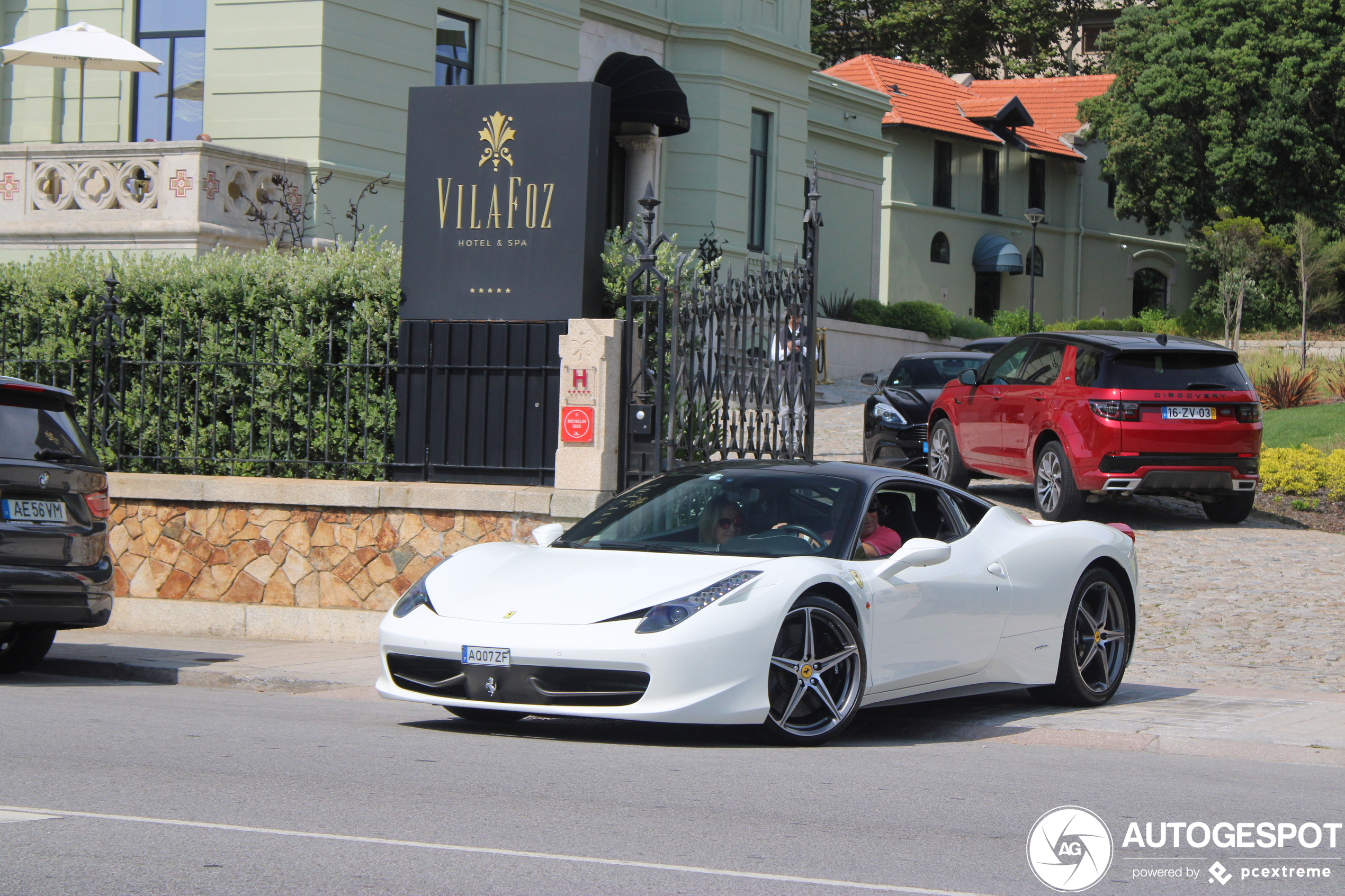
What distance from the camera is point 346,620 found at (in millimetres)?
11172

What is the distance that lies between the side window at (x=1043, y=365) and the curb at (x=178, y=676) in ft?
28.1

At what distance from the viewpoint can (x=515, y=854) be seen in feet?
15.8

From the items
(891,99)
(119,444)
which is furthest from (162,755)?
(891,99)

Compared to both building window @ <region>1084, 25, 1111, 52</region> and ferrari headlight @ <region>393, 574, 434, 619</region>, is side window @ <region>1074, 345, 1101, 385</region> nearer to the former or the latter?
ferrari headlight @ <region>393, 574, 434, 619</region>

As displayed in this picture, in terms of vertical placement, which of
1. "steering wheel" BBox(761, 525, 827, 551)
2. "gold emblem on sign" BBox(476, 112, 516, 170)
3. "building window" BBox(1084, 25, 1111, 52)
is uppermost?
"building window" BBox(1084, 25, 1111, 52)

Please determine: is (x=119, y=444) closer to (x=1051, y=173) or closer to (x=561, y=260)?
(x=561, y=260)

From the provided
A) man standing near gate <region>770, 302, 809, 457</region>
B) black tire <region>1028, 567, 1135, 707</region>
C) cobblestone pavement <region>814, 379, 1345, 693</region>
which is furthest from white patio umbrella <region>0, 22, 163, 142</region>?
black tire <region>1028, 567, 1135, 707</region>

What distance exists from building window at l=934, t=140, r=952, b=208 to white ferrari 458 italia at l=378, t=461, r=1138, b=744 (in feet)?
130

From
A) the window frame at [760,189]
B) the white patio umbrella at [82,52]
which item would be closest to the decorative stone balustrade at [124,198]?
the white patio umbrella at [82,52]

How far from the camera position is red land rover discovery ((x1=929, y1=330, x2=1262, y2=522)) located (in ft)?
46.4

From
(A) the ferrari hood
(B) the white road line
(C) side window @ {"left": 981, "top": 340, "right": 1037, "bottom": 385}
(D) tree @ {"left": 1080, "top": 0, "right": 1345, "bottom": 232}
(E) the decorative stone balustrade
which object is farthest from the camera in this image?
(D) tree @ {"left": 1080, "top": 0, "right": 1345, "bottom": 232}

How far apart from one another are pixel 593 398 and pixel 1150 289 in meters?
48.1

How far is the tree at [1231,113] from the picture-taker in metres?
44.7

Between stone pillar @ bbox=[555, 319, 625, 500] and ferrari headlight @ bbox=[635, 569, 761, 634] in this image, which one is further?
stone pillar @ bbox=[555, 319, 625, 500]
